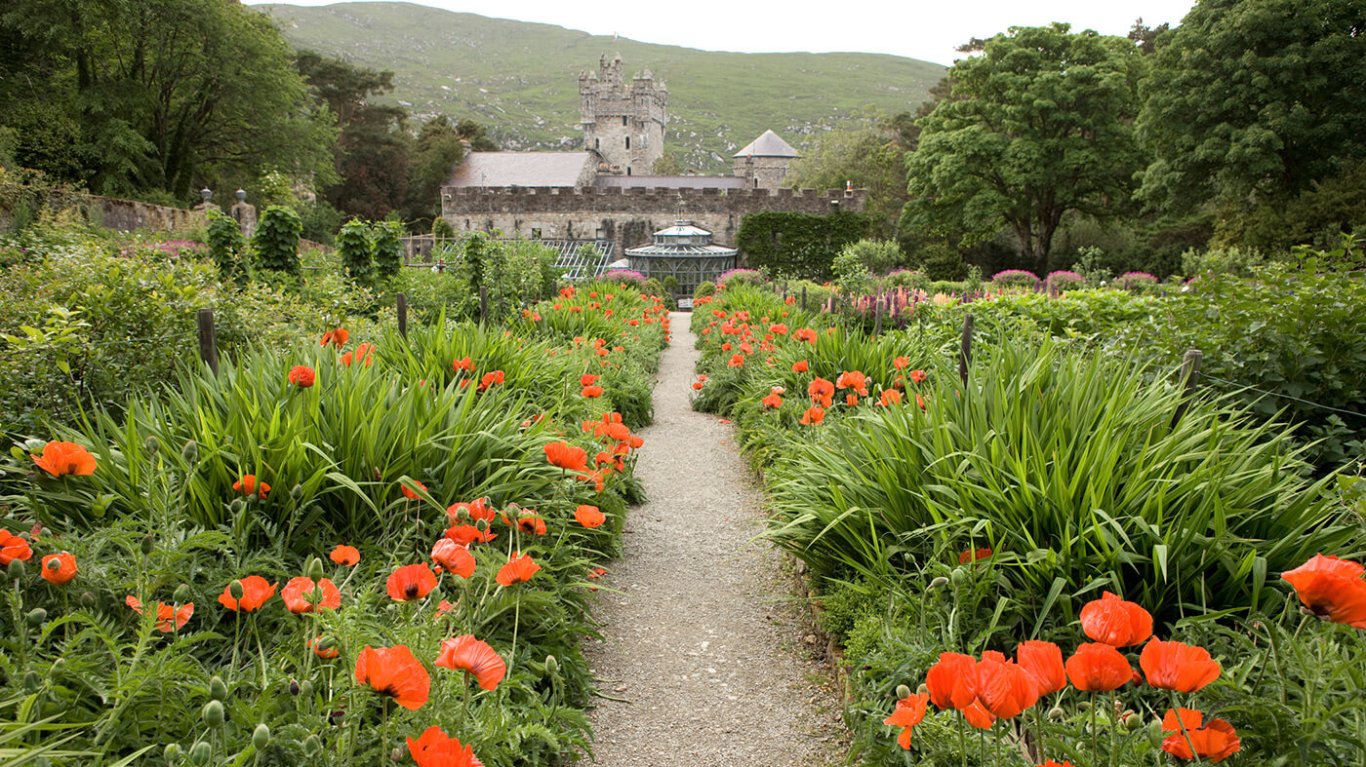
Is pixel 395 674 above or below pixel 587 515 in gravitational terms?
above

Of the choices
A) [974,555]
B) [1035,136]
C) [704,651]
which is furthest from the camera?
[1035,136]

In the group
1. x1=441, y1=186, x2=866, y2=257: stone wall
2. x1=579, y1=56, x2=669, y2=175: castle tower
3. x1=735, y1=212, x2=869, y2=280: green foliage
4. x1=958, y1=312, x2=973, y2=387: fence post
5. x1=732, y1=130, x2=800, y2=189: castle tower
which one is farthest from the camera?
x1=579, y1=56, x2=669, y2=175: castle tower

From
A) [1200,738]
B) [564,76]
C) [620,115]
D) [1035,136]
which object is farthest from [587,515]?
[564,76]

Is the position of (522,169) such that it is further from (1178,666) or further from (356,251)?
(1178,666)

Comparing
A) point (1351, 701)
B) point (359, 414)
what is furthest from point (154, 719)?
point (1351, 701)

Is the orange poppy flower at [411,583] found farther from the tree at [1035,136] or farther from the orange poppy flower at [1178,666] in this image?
the tree at [1035,136]

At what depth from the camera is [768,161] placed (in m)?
47.8

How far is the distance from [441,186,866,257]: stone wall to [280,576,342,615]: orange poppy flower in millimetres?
30153

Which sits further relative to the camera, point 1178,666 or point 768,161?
point 768,161

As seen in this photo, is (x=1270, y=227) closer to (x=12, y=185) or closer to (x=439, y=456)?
(x=439, y=456)

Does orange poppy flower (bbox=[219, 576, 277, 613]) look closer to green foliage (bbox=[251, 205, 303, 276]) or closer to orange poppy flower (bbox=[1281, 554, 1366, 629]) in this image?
orange poppy flower (bbox=[1281, 554, 1366, 629])

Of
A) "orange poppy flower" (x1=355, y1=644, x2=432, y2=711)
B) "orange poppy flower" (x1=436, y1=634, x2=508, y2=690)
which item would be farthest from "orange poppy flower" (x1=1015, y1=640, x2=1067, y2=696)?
"orange poppy flower" (x1=355, y1=644, x2=432, y2=711)

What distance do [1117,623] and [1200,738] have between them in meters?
0.21

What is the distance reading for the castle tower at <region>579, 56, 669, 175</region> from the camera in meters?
55.8
